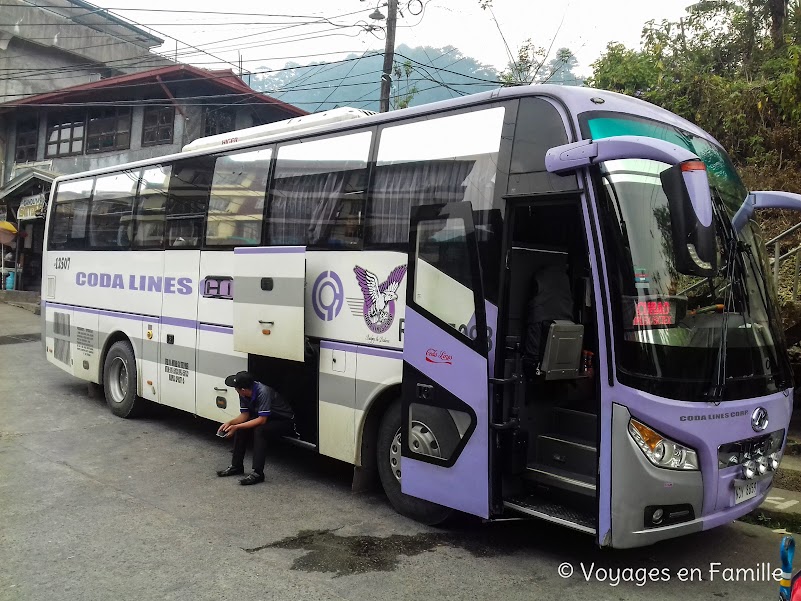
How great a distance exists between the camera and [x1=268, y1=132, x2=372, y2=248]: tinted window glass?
6184mm

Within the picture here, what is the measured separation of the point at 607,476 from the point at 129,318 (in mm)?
7140

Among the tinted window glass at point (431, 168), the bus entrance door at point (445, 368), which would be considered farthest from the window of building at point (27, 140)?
the bus entrance door at point (445, 368)

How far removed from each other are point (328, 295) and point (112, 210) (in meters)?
4.95

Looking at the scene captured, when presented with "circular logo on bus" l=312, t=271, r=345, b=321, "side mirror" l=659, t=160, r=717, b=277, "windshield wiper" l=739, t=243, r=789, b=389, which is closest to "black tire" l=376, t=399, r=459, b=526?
"circular logo on bus" l=312, t=271, r=345, b=321

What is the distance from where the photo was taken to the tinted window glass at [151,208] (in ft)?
28.7

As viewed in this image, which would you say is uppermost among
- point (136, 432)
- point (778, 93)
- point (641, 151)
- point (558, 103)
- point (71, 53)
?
point (71, 53)

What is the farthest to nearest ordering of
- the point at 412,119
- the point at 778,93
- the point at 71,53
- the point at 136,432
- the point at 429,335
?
the point at 71,53 → the point at 778,93 → the point at 136,432 → the point at 412,119 → the point at 429,335

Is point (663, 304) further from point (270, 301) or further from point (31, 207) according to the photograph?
point (31, 207)

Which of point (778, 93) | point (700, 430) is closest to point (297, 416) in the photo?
point (700, 430)

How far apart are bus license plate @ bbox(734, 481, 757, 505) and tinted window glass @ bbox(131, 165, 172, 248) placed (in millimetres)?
6887

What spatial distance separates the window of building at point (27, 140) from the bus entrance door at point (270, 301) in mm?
24785

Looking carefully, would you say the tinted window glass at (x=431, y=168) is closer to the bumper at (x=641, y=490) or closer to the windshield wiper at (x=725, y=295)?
the windshield wiper at (x=725, y=295)

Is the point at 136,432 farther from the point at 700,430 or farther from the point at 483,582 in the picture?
the point at 700,430

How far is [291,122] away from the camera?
7.52 meters
